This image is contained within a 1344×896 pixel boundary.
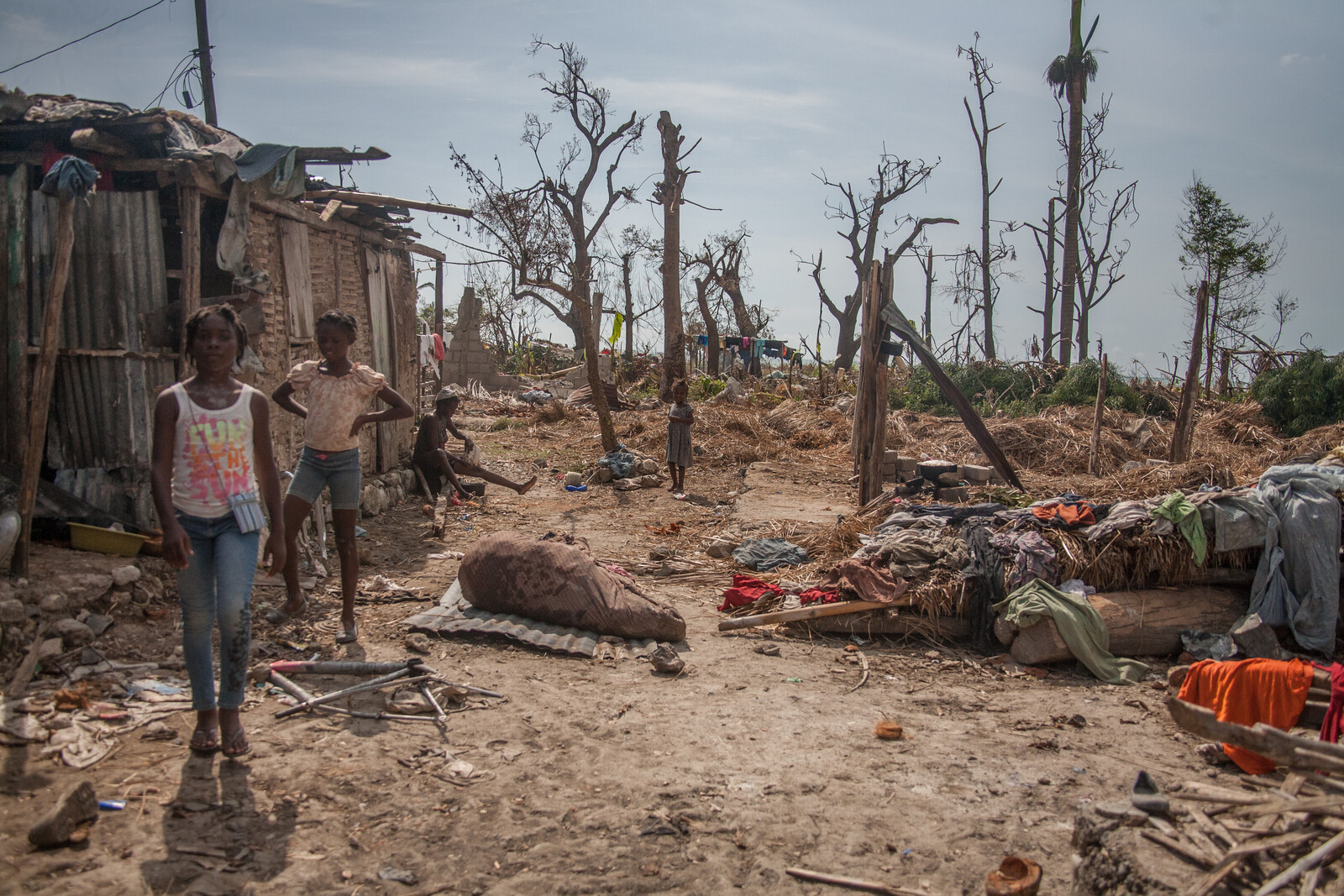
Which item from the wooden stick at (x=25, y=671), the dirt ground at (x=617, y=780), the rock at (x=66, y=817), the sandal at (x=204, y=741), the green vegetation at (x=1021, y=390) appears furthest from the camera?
the green vegetation at (x=1021, y=390)

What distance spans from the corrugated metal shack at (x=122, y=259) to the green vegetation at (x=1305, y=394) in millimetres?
14915

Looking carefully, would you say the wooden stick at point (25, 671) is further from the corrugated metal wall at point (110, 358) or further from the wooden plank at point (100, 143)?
the wooden plank at point (100, 143)

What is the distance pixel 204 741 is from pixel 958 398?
23.0 ft

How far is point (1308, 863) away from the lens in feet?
6.99

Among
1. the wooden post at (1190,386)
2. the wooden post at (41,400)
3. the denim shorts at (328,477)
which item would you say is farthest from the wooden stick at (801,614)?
the wooden post at (1190,386)

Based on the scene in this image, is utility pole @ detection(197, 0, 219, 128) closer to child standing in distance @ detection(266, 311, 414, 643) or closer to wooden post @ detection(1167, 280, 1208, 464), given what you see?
child standing in distance @ detection(266, 311, 414, 643)

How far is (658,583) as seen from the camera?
6660 millimetres

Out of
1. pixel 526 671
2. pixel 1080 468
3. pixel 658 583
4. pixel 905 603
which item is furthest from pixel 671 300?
pixel 526 671

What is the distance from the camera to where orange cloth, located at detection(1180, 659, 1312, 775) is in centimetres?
397

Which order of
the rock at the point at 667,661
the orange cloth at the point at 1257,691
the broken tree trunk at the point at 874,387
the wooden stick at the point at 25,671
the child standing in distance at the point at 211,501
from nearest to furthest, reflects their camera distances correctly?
the child standing in distance at the point at 211,501, the wooden stick at the point at 25,671, the orange cloth at the point at 1257,691, the rock at the point at 667,661, the broken tree trunk at the point at 874,387

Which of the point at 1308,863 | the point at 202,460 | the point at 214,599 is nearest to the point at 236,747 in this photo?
the point at 214,599

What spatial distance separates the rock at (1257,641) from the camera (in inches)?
196

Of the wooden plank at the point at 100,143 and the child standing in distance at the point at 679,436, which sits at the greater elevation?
the wooden plank at the point at 100,143

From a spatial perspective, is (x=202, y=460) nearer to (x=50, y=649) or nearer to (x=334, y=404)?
(x=334, y=404)
